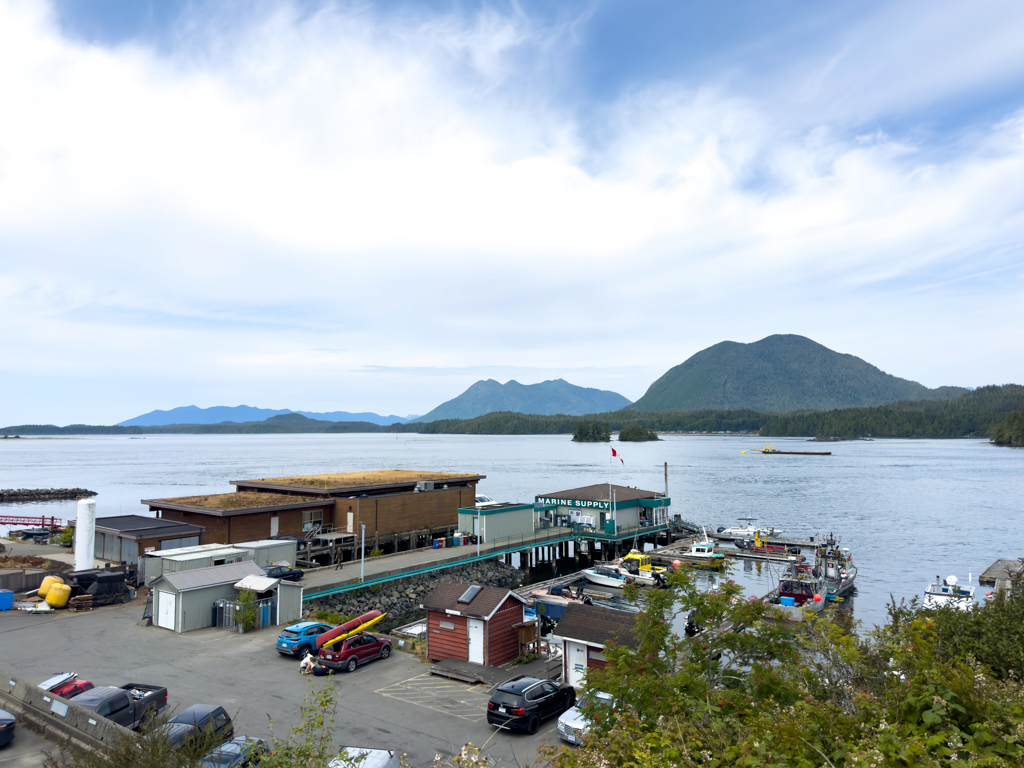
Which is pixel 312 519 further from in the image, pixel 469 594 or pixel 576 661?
pixel 576 661

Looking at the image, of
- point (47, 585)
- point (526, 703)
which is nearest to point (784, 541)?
point (526, 703)

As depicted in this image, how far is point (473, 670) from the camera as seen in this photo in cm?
2498

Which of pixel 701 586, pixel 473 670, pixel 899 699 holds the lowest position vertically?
pixel 701 586

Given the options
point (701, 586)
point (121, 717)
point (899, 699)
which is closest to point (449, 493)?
point (701, 586)

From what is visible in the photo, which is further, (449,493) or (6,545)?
(449,493)

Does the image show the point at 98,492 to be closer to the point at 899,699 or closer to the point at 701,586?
the point at 701,586

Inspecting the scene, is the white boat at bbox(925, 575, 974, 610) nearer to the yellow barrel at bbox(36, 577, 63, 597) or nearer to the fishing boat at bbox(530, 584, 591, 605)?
the fishing boat at bbox(530, 584, 591, 605)

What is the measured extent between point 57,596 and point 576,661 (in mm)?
27297

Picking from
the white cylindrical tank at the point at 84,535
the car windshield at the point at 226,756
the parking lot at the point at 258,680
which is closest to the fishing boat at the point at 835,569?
the parking lot at the point at 258,680

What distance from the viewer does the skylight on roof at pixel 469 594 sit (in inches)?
1059

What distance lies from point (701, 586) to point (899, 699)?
49.7 metres

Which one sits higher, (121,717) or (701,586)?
(121,717)

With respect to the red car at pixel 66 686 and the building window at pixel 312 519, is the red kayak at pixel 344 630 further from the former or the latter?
A: the building window at pixel 312 519

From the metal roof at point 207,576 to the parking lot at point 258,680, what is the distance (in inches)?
84.2
